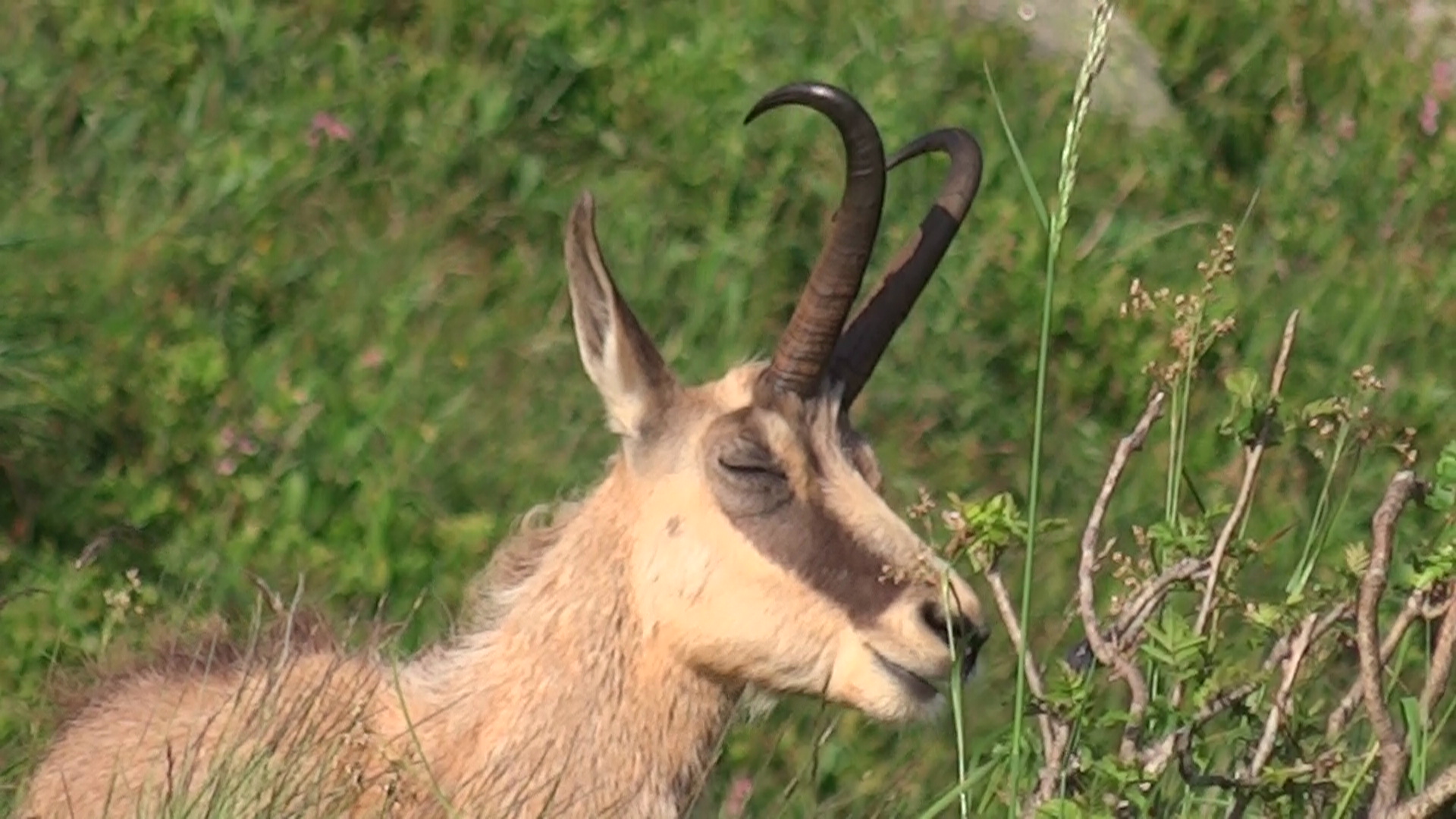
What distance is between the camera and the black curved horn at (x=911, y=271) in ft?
18.2

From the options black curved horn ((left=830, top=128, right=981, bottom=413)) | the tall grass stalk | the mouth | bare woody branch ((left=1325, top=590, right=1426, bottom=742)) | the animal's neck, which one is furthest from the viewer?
black curved horn ((left=830, top=128, right=981, bottom=413))

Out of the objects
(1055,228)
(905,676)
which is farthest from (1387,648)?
(905,676)

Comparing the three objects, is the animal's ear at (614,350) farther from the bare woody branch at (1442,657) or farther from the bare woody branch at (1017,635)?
the bare woody branch at (1442,657)

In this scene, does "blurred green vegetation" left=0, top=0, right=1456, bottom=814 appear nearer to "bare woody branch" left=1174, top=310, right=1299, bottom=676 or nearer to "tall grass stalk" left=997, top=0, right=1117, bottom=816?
"bare woody branch" left=1174, top=310, right=1299, bottom=676

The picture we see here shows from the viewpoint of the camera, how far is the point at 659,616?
527cm

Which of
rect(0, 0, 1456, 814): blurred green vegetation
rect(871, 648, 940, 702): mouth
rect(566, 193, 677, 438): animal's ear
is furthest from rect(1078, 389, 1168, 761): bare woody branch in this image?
rect(0, 0, 1456, 814): blurred green vegetation

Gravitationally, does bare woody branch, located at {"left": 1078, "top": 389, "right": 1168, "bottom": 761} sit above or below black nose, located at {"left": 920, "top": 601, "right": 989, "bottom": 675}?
above

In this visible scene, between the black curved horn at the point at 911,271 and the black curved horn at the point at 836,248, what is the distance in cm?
13

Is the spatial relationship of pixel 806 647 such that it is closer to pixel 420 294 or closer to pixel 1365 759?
pixel 1365 759

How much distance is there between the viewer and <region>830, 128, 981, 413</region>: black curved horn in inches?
218

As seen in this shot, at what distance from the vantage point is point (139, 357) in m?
7.68

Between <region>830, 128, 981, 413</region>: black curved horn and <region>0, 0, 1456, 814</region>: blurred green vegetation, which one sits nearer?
<region>830, 128, 981, 413</region>: black curved horn

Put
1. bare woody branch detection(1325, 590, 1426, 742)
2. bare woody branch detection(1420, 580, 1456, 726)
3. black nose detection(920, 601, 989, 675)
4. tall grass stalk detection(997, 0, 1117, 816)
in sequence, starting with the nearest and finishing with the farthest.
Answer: tall grass stalk detection(997, 0, 1117, 816)
bare woody branch detection(1420, 580, 1456, 726)
bare woody branch detection(1325, 590, 1426, 742)
black nose detection(920, 601, 989, 675)

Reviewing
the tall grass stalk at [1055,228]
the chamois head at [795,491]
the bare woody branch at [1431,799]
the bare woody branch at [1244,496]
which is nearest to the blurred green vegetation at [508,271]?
the chamois head at [795,491]
